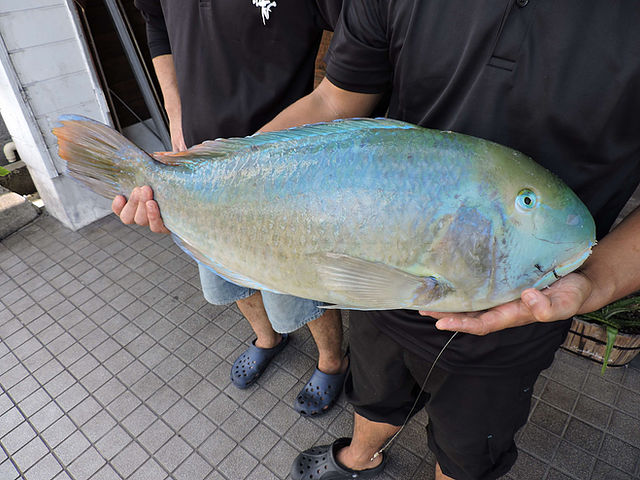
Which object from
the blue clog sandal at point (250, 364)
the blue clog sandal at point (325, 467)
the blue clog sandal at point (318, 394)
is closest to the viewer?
the blue clog sandal at point (325, 467)

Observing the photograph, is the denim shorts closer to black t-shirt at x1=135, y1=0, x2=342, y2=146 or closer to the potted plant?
black t-shirt at x1=135, y1=0, x2=342, y2=146

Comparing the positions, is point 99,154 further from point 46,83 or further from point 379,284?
point 46,83

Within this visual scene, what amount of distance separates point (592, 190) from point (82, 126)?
1.68 metres

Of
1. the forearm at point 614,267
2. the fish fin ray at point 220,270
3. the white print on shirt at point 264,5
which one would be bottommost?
the fish fin ray at point 220,270

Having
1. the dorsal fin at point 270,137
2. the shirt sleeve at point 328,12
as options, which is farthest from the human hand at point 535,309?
the shirt sleeve at point 328,12

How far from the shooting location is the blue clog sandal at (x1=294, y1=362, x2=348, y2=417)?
2.53 meters

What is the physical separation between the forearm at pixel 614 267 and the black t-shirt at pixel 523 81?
8 centimetres

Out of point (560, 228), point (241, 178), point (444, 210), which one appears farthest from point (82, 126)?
point (560, 228)

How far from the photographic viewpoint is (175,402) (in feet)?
8.79

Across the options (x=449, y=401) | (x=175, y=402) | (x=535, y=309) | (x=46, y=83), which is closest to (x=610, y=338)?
(x=449, y=401)

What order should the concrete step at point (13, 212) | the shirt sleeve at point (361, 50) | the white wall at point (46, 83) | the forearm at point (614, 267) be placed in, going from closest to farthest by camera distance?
the forearm at point (614, 267) < the shirt sleeve at point (361, 50) < the white wall at point (46, 83) < the concrete step at point (13, 212)

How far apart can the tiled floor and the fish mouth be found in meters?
1.62

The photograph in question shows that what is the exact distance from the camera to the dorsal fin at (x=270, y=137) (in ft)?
3.85

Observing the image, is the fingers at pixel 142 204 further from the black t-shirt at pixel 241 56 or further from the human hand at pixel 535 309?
the human hand at pixel 535 309
